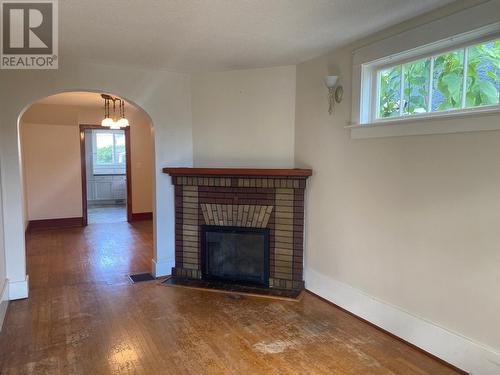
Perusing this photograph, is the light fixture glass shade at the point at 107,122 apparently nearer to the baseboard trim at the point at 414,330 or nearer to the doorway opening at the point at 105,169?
the doorway opening at the point at 105,169

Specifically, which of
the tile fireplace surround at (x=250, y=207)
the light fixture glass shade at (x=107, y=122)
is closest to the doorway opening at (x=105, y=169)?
the light fixture glass shade at (x=107, y=122)

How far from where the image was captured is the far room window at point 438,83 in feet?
7.01

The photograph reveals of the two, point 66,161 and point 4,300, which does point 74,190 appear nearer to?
point 66,161

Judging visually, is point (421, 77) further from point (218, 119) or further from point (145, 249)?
point (145, 249)

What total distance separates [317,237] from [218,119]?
1.68 m

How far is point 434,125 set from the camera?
2.35m

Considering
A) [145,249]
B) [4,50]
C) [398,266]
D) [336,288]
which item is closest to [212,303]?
[336,288]

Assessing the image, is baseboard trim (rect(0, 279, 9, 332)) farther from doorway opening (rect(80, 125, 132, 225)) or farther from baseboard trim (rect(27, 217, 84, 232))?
doorway opening (rect(80, 125, 132, 225))

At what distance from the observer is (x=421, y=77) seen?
100 inches

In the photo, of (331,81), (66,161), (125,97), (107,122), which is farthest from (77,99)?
(331,81)

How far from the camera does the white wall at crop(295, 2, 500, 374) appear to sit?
→ 2.14 m

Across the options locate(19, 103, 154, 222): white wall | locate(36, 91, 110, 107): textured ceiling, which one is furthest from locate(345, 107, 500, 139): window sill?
locate(19, 103, 154, 222): white wall

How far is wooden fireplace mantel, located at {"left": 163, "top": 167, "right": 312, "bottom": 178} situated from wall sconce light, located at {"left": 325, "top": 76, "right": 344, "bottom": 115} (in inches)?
25.5

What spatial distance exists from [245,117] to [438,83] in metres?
1.99
